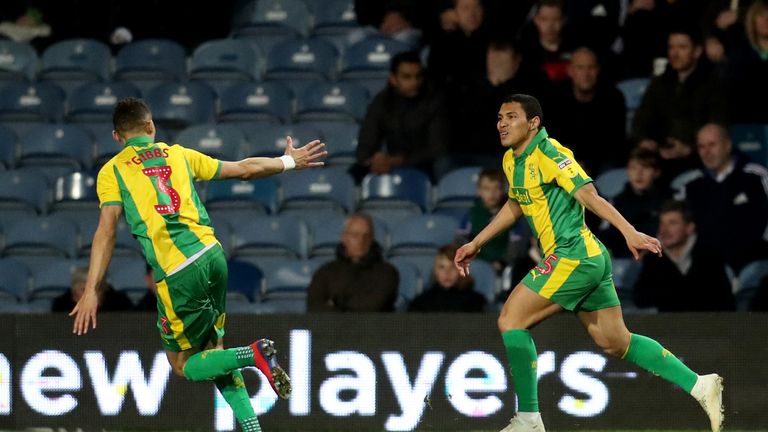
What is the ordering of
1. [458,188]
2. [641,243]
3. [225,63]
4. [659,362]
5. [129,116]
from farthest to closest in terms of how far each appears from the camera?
[225,63] → [458,188] → [659,362] → [129,116] → [641,243]

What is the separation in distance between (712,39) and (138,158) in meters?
6.57

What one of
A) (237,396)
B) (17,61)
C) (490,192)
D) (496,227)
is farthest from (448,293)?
(17,61)

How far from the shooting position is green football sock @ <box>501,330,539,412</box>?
25.1ft

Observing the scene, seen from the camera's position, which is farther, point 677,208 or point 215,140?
point 215,140

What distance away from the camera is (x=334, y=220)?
1184 centimetres

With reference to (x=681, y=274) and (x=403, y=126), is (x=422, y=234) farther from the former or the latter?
(x=681, y=274)

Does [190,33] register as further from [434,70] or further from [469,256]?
[469,256]

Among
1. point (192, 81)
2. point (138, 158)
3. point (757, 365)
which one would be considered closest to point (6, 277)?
point (192, 81)

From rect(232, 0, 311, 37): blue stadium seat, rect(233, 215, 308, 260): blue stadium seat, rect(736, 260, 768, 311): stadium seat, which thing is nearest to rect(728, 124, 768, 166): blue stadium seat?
rect(736, 260, 768, 311): stadium seat

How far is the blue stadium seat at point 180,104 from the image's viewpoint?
→ 1302 cm

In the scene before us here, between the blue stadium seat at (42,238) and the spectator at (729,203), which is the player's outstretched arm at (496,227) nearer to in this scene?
the spectator at (729,203)

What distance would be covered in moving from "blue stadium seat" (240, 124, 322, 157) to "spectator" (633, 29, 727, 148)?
2.77m

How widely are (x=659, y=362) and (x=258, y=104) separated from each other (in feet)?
20.0

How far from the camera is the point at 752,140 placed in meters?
11.9
